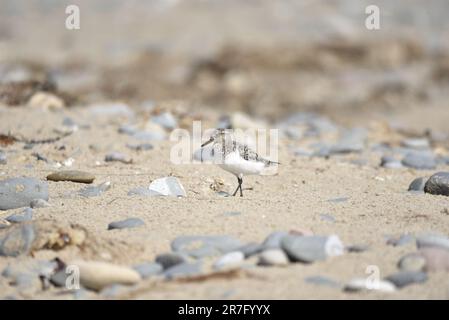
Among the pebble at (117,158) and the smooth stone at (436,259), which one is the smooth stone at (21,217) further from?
the smooth stone at (436,259)

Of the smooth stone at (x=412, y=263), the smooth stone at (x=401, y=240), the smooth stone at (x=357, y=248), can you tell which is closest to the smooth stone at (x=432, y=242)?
the smooth stone at (x=401, y=240)

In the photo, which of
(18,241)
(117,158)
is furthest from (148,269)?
(117,158)

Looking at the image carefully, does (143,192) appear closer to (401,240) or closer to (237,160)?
(237,160)

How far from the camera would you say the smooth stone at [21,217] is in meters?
5.50

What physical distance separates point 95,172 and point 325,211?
2541mm

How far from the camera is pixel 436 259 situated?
4359 millimetres

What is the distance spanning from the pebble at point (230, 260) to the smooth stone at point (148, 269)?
372 millimetres

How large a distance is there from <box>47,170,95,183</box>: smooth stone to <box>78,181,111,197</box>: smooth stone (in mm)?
192

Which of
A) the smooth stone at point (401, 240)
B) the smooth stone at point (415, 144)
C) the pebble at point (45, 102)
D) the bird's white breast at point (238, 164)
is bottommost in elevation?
the smooth stone at point (401, 240)

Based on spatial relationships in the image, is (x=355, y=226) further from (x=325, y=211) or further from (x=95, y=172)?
(x=95, y=172)

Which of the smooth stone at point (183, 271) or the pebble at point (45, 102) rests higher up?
the pebble at point (45, 102)

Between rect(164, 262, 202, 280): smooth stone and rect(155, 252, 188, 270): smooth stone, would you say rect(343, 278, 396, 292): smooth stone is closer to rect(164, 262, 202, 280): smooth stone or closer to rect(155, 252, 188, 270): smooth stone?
rect(164, 262, 202, 280): smooth stone

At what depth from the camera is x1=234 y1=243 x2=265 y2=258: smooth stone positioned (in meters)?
4.59

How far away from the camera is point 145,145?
8.24 m
